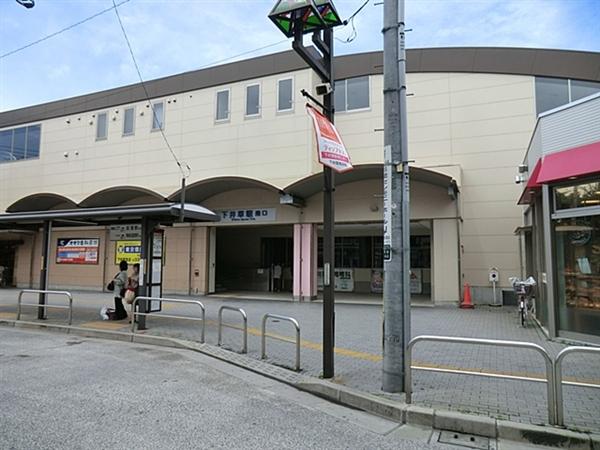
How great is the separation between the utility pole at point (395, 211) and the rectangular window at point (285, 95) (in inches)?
444

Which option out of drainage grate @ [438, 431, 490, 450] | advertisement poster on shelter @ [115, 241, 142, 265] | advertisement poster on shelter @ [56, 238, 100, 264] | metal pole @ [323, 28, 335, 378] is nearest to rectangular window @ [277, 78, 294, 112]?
advertisement poster on shelter @ [115, 241, 142, 265]

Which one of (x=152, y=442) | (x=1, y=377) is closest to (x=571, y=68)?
(x=152, y=442)

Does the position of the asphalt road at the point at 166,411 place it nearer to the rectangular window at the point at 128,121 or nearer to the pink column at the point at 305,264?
the pink column at the point at 305,264

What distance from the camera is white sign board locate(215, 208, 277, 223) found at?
1698cm

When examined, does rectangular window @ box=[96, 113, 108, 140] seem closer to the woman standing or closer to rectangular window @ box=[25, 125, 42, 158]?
rectangular window @ box=[25, 125, 42, 158]

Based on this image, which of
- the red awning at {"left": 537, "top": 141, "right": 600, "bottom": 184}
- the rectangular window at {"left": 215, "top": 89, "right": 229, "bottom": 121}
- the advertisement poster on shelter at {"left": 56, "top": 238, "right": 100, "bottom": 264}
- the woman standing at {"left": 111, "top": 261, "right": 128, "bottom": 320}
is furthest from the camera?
the advertisement poster on shelter at {"left": 56, "top": 238, "right": 100, "bottom": 264}

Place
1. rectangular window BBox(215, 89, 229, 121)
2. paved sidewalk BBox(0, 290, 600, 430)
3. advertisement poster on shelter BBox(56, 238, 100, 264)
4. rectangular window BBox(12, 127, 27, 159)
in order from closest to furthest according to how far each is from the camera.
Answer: paved sidewalk BBox(0, 290, 600, 430)
rectangular window BBox(215, 89, 229, 121)
advertisement poster on shelter BBox(56, 238, 100, 264)
rectangular window BBox(12, 127, 27, 159)

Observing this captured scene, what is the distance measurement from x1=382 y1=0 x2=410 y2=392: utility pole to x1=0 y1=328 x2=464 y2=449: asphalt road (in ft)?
2.94

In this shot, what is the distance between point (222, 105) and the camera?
59.4 ft

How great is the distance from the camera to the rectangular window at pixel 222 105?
18.0 m

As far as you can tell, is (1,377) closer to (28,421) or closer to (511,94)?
(28,421)

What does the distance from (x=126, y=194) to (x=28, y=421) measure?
629 inches

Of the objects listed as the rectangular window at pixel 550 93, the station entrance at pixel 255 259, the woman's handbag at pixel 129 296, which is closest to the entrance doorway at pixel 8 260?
the station entrance at pixel 255 259

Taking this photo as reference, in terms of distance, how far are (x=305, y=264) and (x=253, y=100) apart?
23.1 ft
